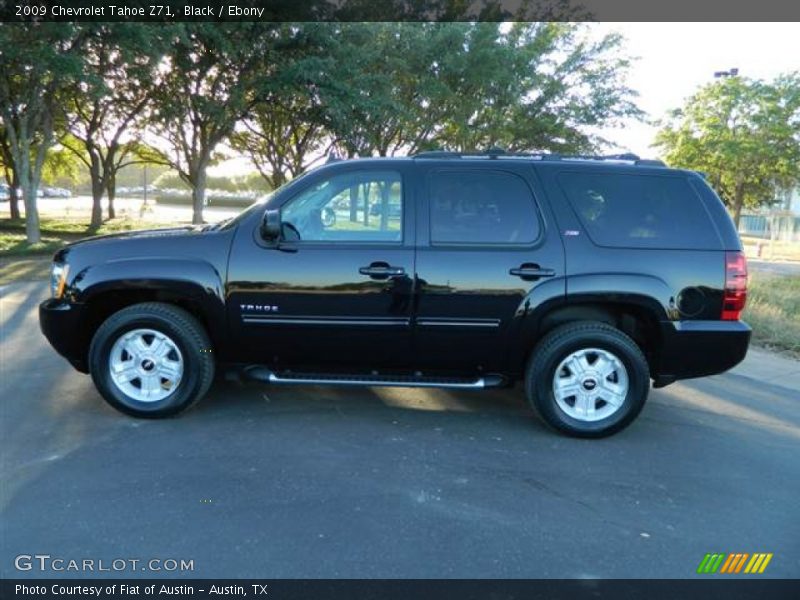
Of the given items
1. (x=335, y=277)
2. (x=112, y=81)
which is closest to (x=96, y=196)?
(x=112, y=81)

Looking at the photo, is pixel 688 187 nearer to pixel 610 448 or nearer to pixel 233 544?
pixel 610 448

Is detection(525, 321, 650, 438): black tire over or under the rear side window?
under

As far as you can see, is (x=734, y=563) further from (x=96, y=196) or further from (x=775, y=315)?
(x=96, y=196)

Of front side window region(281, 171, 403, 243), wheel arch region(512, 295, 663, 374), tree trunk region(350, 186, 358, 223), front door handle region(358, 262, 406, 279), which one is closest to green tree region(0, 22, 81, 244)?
front side window region(281, 171, 403, 243)

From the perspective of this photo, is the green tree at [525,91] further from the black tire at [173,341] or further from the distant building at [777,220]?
the black tire at [173,341]

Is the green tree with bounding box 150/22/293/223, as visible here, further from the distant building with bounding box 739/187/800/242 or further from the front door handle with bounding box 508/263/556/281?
the distant building with bounding box 739/187/800/242

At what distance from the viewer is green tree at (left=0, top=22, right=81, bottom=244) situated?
1239cm

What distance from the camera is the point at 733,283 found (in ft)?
14.0

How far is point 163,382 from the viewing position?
14.6 ft

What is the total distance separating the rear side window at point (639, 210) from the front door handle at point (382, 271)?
1311 millimetres

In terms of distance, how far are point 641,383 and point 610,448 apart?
0.49 metres

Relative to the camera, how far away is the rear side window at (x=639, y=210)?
4.35 m

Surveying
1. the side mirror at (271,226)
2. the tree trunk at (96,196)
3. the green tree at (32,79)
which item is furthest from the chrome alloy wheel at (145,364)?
the tree trunk at (96,196)

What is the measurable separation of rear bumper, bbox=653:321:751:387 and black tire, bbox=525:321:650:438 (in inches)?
8.8
